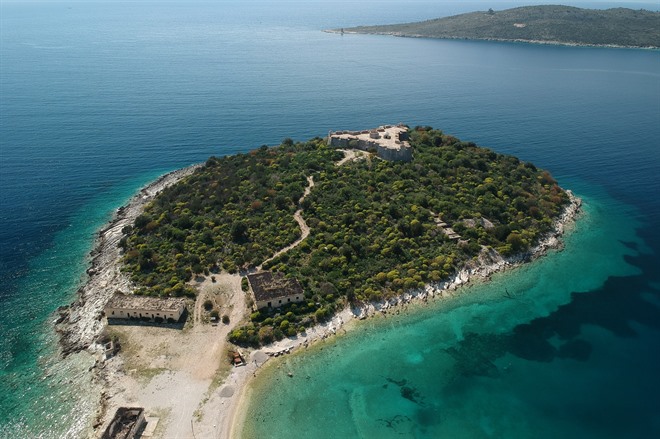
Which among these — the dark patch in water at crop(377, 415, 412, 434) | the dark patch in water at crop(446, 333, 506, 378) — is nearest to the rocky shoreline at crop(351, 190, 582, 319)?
the dark patch in water at crop(446, 333, 506, 378)

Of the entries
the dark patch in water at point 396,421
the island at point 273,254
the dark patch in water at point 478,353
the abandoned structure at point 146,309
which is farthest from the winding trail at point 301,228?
the dark patch in water at point 396,421

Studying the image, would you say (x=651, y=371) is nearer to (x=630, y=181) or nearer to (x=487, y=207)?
(x=487, y=207)

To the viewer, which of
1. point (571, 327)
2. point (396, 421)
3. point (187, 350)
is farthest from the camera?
point (571, 327)

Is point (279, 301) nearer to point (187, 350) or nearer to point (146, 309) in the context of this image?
point (187, 350)

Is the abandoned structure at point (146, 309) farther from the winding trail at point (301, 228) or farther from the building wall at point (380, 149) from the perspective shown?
the building wall at point (380, 149)

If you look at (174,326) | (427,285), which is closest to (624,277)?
(427,285)

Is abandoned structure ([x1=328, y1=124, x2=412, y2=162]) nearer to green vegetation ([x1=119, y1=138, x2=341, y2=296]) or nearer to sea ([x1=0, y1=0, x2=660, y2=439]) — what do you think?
green vegetation ([x1=119, y1=138, x2=341, y2=296])

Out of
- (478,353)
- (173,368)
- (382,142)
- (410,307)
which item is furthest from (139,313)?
(382,142)
